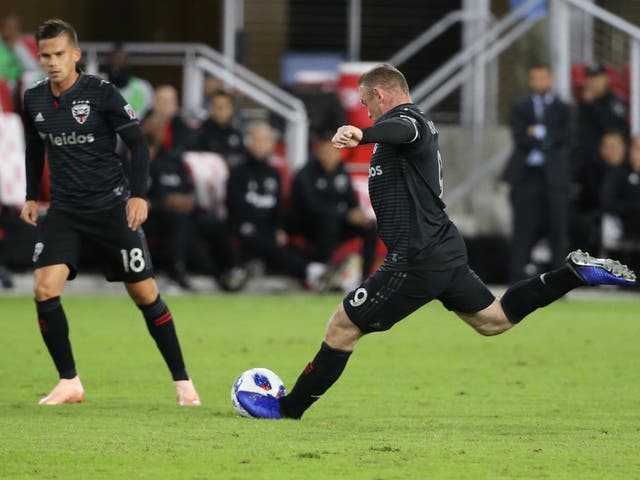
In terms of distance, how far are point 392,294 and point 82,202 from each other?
7.01 ft

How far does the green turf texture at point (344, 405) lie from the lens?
268 inches

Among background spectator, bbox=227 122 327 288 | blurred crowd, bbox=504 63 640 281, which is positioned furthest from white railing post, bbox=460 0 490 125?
background spectator, bbox=227 122 327 288

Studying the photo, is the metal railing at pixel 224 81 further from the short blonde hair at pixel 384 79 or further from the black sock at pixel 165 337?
the short blonde hair at pixel 384 79

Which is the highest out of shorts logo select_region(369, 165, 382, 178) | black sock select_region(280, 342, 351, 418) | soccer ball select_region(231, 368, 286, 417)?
shorts logo select_region(369, 165, 382, 178)

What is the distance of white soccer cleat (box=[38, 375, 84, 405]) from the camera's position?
8.97m

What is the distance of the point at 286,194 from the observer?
766 inches

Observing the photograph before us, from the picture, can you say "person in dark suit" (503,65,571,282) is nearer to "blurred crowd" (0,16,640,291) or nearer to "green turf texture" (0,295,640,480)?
"blurred crowd" (0,16,640,291)

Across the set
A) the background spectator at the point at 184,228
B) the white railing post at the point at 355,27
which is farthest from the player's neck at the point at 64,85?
the white railing post at the point at 355,27

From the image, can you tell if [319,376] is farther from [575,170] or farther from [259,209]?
[575,170]

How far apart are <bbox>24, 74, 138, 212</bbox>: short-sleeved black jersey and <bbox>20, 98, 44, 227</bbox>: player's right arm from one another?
0.06 metres

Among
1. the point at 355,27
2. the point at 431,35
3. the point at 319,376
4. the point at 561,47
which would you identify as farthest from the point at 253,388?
the point at 355,27

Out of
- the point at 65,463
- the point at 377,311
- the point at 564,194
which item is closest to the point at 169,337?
the point at 377,311

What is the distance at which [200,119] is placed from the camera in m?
20.3

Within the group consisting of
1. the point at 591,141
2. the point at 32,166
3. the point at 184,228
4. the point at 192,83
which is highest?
the point at 32,166
